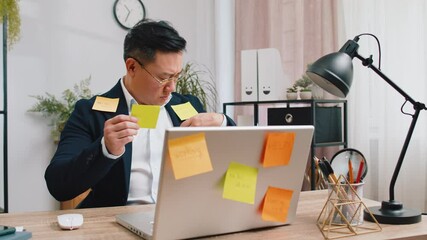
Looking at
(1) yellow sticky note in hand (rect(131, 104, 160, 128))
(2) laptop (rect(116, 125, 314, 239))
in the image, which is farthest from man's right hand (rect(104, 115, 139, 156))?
(2) laptop (rect(116, 125, 314, 239))

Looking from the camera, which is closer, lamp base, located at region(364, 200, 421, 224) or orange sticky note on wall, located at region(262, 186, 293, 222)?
orange sticky note on wall, located at region(262, 186, 293, 222)

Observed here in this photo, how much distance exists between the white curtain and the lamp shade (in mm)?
1360

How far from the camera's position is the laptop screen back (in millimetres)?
834

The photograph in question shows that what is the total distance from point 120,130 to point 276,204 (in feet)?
1.49

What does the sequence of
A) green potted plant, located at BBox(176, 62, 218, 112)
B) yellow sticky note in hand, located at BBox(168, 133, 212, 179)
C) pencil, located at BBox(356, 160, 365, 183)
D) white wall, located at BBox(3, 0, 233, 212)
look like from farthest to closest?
green potted plant, located at BBox(176, 62, 218, 112) < white wall, located at BBox(3, 0, 233, 212) < pencil, located at BBox(356, 160, 365, 183) < yellow sticky note in hand, located at BBox(168, 133, 212, 179)

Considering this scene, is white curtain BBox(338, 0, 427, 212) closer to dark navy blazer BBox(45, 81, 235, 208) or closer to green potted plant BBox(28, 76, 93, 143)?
dark navy blazer BBox(45, 81, 235, 208)

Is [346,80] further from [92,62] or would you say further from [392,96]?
[92,62]

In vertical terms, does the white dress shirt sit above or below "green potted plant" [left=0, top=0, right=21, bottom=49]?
below

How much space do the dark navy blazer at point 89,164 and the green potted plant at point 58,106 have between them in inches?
71.3

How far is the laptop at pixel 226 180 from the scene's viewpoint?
0.83 metres

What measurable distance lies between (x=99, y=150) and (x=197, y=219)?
44cm

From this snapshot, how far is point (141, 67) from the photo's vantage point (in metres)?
1.56

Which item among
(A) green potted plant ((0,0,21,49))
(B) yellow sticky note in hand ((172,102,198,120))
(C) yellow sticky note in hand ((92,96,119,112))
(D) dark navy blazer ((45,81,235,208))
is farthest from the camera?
(A) green potted plant ((0,0,21,49))

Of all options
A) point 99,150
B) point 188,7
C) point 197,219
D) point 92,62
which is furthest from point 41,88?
point 197,219
